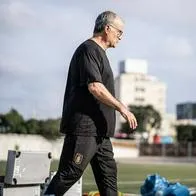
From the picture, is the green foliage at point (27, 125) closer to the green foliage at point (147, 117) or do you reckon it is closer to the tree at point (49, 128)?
the tree at point (49, 128)

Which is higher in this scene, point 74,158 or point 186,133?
point 186,133

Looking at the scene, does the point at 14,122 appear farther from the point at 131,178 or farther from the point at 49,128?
the point at 131,178

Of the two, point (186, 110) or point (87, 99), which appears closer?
point (87, 99)

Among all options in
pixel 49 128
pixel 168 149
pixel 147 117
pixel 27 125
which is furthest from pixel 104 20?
pixel 147 117

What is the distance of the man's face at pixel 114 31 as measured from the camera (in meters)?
4.66

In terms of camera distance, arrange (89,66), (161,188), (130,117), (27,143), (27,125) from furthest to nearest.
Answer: (27,125), (27,143), (161,188), (89,66), (130,117)

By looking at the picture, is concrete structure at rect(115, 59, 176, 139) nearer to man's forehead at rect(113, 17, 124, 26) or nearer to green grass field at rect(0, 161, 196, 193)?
green grass field at rect(0, 161, 196, 193)

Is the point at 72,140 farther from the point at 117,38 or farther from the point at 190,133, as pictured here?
the point at 190,133

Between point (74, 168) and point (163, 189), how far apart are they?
2.72 meters

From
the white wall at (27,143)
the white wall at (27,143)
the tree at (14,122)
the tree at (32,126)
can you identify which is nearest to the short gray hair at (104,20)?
the white wall at (27,143)

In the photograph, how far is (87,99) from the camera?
14.8ft

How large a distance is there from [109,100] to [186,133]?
86.6 m

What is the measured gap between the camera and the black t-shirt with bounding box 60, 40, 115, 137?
4.46 m

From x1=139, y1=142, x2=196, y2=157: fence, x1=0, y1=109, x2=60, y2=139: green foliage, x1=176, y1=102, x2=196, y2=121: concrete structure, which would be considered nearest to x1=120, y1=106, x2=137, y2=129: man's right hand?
x1=0, y1=109, x2=60, y2=139: green foliage
